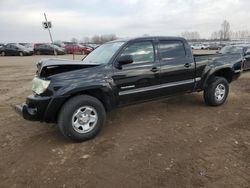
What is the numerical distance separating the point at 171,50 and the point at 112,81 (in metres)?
1.78

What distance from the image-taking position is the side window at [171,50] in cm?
583

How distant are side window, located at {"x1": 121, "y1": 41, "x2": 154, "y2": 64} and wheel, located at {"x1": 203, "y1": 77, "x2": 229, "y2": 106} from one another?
6.50 ft

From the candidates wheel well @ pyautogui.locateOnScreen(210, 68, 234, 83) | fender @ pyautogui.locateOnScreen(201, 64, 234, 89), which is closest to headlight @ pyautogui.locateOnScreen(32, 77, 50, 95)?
fender @ pyautogui.locateOnScreen(201, 64, 234, 89)

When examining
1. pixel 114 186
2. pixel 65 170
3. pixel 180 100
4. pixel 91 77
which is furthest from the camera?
pixel 180 100

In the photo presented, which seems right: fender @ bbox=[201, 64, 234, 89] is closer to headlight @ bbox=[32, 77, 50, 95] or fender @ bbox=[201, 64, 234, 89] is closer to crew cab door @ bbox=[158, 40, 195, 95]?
crew cab door @ bbox=[158, 40, 195, 95]

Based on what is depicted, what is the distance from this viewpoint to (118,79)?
5.09 meters

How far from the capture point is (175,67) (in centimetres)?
593

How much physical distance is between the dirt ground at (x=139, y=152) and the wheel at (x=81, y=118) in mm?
183

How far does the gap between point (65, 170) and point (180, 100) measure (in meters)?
4.52

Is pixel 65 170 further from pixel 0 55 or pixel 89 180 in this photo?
pixel 0 55

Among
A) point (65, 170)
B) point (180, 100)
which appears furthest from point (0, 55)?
point (65, 170)

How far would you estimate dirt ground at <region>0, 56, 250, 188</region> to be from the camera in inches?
139

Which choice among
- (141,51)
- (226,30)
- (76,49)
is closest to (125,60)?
(141,51)

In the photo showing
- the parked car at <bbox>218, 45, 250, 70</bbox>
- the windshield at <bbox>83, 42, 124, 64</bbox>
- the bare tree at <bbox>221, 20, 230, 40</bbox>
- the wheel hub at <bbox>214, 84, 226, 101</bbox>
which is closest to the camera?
the windshield at <bbox>83, 42, 124, 64</bbox>
